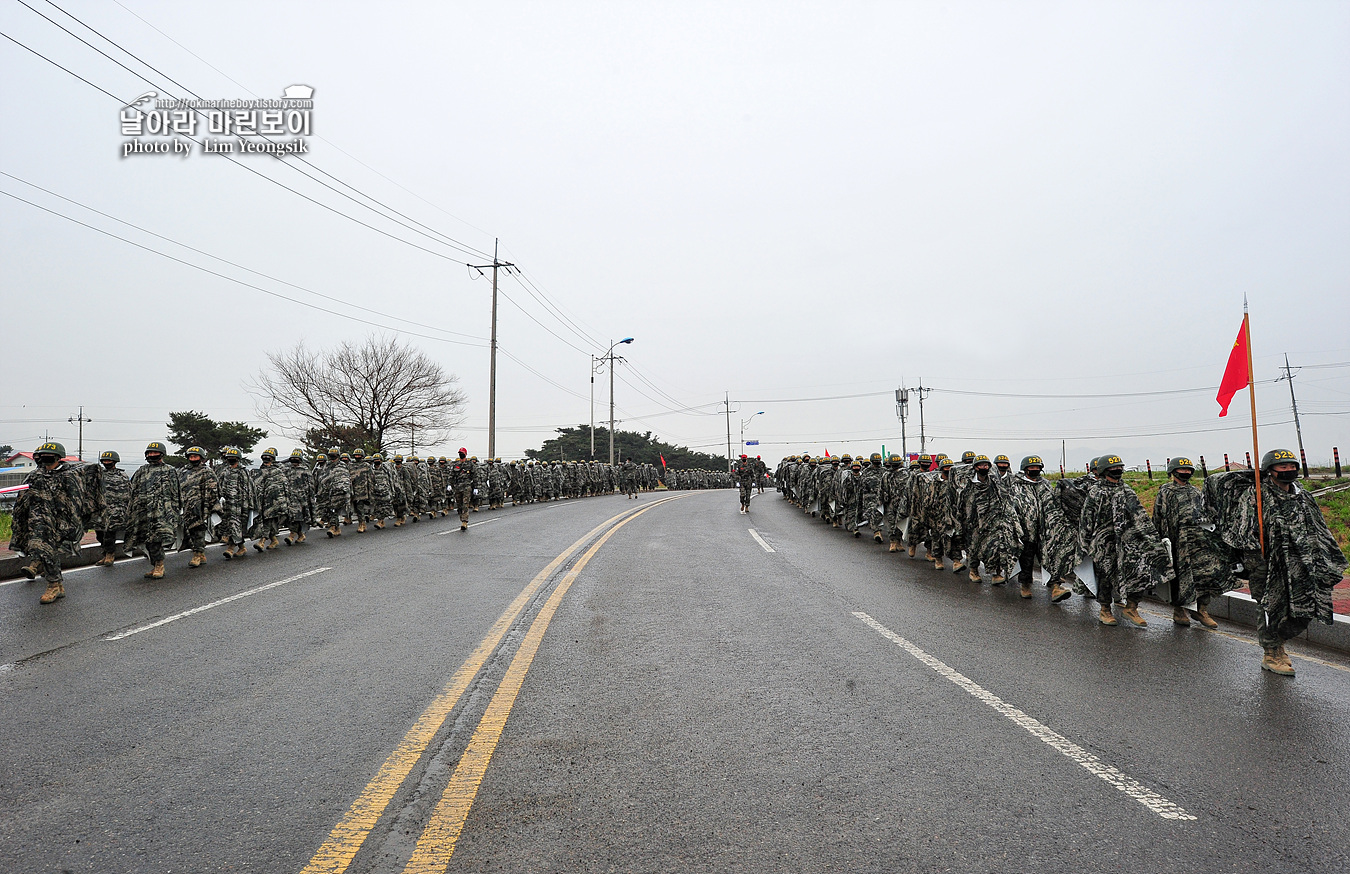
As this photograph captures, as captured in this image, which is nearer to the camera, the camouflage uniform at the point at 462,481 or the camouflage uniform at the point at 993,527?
the camouflage uniform at the point at 993,527

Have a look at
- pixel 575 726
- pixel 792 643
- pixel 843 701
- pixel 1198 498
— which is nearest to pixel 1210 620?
pixel 1198 498

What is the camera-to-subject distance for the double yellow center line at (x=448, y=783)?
271 centimetres

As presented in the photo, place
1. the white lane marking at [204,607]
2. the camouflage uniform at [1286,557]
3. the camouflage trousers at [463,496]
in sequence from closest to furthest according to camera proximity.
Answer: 1. the camouflage uniform at [1286,557]
2. the white lane marking at [204,607]
3. the camouflage trousers at [463,496]

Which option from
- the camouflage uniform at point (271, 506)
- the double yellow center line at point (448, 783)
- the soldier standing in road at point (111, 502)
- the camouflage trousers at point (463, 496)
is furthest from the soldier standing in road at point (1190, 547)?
the camouflage trousers at point (463, 496)

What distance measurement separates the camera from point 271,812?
3057 millimetres

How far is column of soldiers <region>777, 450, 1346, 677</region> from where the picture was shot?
5512 millimetres

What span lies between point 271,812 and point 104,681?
286cm

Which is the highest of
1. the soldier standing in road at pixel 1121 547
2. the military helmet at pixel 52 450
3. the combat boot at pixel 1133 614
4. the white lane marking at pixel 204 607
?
the military helmet at pixel 52 450

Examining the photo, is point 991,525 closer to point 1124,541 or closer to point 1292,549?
point 1124,541

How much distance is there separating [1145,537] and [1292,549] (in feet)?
5.24

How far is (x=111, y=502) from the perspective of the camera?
35.6ft

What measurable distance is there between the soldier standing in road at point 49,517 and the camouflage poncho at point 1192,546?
11.6m

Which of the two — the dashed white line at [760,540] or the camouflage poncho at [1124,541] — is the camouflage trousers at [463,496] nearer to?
the dashed white line at [760,540]

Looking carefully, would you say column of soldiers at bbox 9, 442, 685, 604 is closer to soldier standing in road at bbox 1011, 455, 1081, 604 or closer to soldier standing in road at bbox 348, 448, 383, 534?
soldier standing in road at bbox 348, 448, 383, 534
